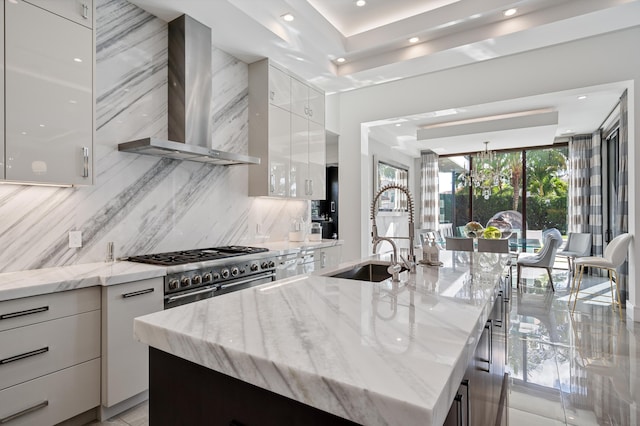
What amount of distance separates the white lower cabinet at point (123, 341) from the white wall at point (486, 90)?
3.70 m

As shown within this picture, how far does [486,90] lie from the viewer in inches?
181

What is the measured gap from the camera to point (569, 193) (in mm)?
7199

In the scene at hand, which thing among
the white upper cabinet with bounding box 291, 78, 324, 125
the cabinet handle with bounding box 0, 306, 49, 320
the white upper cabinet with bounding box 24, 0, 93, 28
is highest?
the white upper cabinet with bounding box 291, 78, 324, 125

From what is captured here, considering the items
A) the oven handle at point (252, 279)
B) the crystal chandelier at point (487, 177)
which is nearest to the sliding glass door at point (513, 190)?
the crystal chandelier at point (487, 177)

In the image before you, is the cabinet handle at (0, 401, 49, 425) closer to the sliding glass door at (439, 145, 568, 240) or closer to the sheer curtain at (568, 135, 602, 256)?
the sliding glass door at (439, 145, 568, 240)

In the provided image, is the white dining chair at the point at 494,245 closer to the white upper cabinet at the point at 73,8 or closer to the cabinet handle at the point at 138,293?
the cabinet handle at the point at 138,293

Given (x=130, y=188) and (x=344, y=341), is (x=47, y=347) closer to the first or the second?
(x=130, y=188)

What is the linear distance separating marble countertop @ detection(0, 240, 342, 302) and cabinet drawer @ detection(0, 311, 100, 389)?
181 mm

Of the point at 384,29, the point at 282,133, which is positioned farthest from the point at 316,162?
the point at 384,29

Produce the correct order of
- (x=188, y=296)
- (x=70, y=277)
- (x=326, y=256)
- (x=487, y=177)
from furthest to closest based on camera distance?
(x=487, y=177) → (x=326, y=256) → (x=188, y=296) → (x=70, y=277)

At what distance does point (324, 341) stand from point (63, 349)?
1.75 meters

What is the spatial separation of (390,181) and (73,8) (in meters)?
6.41

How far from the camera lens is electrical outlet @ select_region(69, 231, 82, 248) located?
2307 millimetres

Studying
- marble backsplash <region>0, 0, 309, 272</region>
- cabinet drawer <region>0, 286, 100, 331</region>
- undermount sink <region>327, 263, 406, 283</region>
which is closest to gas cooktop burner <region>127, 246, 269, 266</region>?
marble backsplash <region>0, 0, 309, 272</region>
